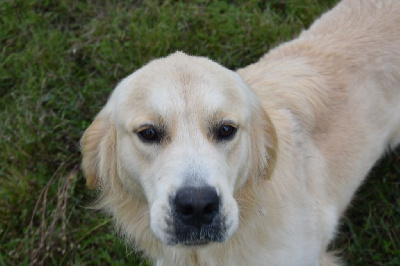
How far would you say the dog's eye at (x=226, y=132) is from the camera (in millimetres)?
2361

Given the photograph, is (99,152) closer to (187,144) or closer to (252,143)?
(187,144)

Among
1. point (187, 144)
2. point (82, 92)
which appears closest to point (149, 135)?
point (187, 144)

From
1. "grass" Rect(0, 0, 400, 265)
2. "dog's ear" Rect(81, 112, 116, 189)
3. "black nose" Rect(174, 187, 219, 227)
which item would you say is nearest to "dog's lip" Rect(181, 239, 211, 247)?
"black nose" Rect(174, 187, 219, 227)

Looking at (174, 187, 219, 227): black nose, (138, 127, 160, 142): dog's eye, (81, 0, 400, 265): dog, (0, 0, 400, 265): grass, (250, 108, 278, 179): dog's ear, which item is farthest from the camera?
(0, 0, 400, 265): grass

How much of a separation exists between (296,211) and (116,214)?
1.08m

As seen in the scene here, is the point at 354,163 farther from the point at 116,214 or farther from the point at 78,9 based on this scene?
the point at 78,9

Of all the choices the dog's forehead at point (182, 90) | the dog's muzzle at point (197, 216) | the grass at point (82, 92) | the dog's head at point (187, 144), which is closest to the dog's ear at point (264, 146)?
the dog's head at point (187, 144)

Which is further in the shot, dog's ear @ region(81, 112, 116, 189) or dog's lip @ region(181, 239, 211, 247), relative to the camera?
dog's ear @ region(81, 112, 116, 189)

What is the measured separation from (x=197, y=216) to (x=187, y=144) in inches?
13.3

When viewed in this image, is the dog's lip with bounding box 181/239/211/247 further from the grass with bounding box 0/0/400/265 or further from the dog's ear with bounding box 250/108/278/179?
the grass with bounding box 0/0/400/265

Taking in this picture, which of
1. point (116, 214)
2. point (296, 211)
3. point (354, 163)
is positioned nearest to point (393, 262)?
point (354, 163)

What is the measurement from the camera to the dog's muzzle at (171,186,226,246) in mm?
2098

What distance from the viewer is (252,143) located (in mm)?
2674

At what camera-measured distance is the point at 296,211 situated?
9.39 feet
